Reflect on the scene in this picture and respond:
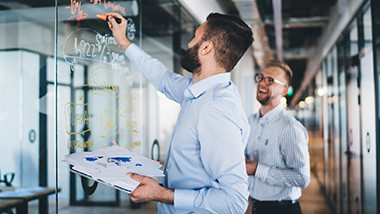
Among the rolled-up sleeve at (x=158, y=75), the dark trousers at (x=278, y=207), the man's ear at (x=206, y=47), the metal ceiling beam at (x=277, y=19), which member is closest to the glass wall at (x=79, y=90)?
the rolled-up sleeve at (x=158, y=75)

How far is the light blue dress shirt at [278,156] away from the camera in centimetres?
220

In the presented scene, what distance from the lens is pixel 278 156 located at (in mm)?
2352

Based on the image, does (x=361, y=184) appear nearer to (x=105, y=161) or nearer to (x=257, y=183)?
(x=257, y=183)

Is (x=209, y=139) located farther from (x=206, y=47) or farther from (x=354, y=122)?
(x=354, y=122)

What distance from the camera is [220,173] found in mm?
1238

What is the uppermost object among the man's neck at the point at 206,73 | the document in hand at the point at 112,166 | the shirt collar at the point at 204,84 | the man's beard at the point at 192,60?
the man's beard at the point at 192,60

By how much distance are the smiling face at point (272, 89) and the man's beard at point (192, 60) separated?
4.07 feet

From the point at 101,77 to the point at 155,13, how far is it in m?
1.61

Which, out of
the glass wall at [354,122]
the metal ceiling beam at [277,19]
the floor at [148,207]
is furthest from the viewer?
the metal ceiling beam at [277,19]

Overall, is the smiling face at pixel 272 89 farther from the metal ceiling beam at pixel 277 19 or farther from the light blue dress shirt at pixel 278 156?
the metal ceiling beam at pixel 277 19

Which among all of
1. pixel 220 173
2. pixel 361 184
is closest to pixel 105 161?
pixel 220 173

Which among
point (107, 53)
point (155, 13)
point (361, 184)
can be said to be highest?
point (155, 13)

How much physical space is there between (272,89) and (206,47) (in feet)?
4.28

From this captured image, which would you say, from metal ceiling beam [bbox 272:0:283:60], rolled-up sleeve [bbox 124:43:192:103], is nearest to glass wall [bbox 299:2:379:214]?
metal ceiling beam [bbox 272:0:283:60]
